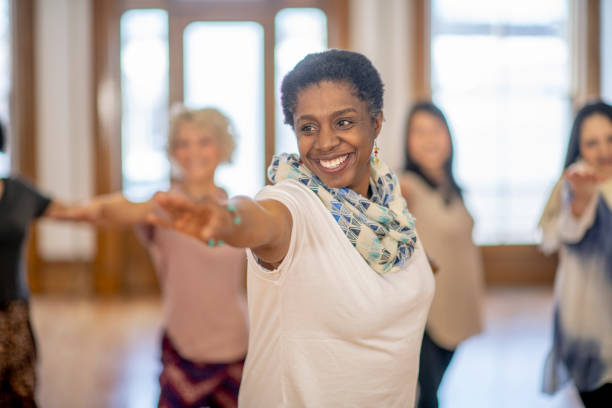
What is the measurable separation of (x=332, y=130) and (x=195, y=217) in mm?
427

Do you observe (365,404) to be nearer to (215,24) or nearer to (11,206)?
(11,206)

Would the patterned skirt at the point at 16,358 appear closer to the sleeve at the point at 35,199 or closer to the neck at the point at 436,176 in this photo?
the sleeve at the point at 35,199

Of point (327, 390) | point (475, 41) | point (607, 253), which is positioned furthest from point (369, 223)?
point (475, 41)

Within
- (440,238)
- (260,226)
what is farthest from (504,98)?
(260,226)

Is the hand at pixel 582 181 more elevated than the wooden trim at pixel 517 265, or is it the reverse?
the hand at pixel 582 181

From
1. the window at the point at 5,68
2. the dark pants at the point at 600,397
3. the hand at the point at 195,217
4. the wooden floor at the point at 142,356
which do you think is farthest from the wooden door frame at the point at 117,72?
the hand at the point at 195,217

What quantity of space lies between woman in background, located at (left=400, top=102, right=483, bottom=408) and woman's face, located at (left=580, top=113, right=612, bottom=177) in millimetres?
527

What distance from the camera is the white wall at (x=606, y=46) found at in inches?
218

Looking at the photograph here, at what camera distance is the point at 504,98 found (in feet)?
18.9

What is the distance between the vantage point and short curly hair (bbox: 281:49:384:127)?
1.15 m

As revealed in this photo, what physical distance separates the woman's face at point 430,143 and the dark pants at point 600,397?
1.02m

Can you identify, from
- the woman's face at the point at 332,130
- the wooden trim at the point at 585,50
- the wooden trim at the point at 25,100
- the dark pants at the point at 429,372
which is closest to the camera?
the woman's face at the point at 332,130

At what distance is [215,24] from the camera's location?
5559mm

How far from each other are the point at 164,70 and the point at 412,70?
2.23 metres
